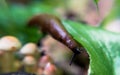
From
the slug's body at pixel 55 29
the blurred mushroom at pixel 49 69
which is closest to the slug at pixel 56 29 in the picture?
the slug's body at pixel 55 29

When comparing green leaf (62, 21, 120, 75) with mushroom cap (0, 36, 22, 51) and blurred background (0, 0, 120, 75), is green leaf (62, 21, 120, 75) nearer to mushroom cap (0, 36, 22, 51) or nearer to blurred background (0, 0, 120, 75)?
blurred background (0, 0, 120, 75)

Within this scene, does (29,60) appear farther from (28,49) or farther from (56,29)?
(56,29)

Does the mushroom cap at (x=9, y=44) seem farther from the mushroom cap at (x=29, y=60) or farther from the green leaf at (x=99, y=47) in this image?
the green leaf at (x=99, y=47)

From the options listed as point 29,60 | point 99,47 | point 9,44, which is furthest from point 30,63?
point 99,47

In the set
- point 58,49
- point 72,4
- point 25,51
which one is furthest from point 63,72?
point 72,4

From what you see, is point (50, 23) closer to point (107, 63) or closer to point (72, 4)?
point (107, 63)

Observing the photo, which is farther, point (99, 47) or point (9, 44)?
point (9, 44)
